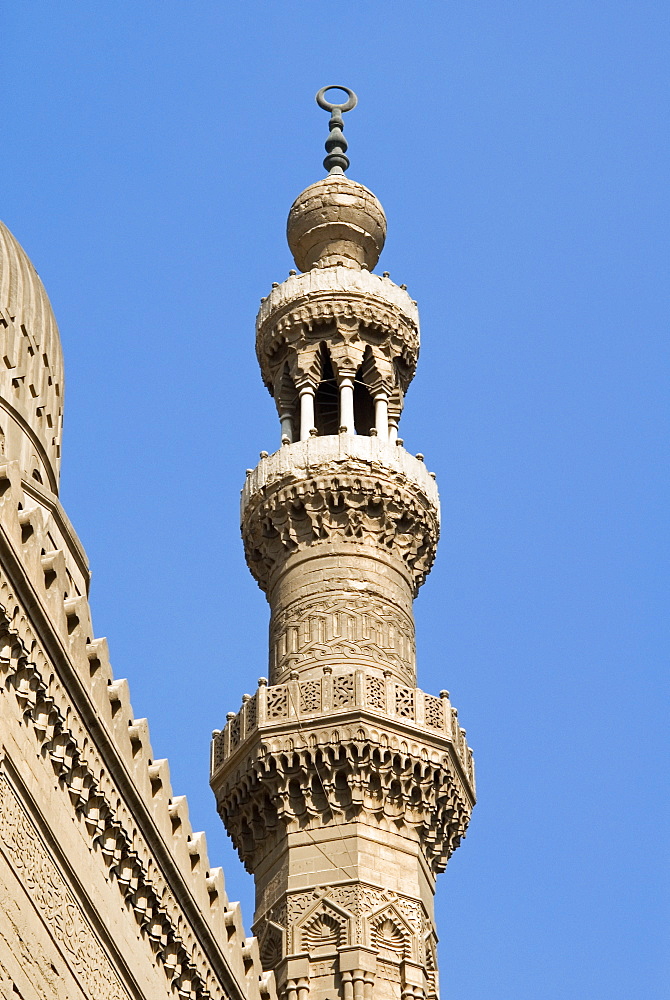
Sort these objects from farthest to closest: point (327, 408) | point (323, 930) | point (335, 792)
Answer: point (327, 408)
point (335, 792)
point (323, 930)

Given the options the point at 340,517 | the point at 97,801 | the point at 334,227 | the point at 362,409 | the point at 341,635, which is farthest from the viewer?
the point at 334,227

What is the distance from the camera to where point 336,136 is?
67.6 ft

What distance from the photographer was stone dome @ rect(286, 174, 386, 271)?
1912 centimetres

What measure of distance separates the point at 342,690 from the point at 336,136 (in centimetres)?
722

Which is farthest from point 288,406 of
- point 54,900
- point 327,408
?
point 54,900

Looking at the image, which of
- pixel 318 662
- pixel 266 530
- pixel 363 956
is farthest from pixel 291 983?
pixel 266 530

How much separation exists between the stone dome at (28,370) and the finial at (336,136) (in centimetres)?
540

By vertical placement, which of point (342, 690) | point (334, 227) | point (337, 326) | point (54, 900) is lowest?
point (54, 900)

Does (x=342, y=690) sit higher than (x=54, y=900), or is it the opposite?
(x=342, y=690)

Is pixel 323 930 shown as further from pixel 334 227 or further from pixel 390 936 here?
pixel 334 227

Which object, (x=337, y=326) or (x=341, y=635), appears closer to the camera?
(x=341, y=635)

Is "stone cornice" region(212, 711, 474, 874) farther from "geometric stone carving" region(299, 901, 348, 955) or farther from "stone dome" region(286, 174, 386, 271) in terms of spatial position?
"stone dome" region(286, 174, 386, 271)

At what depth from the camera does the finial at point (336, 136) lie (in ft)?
66.3

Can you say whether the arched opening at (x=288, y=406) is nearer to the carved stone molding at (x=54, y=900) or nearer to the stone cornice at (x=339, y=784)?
the stone cornice at (x=339, y=784)
